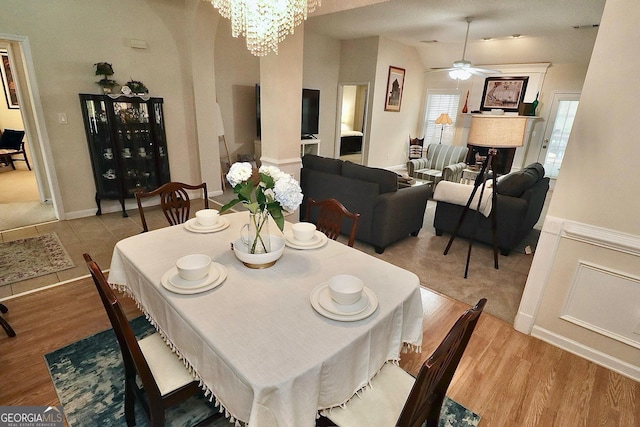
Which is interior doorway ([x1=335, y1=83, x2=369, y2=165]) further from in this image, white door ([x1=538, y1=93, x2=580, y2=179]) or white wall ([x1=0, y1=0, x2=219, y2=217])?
white wall ([x1=0, y1=0, x2=219, y2=217])

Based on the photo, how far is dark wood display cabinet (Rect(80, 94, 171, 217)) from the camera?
3811mm

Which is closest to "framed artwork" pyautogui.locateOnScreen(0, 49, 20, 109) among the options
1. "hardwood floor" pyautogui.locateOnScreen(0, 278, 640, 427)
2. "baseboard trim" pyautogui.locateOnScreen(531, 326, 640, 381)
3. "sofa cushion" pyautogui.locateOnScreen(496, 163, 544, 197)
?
"hardwood floor" pyautogui.locateOnScreen(0, 278, 640, 427)

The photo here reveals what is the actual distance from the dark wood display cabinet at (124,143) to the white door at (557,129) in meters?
7.45

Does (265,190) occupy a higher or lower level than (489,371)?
higher

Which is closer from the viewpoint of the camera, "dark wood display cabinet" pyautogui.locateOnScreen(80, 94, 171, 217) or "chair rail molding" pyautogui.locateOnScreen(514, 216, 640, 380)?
"chair rail molding" pyautogui.locateOnScreen(514, 216, 640, 380)

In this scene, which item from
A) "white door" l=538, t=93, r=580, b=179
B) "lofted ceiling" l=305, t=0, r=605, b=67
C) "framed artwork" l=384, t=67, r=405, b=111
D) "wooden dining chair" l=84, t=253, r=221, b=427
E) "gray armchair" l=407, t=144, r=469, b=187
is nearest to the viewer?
"wooden dining chair" l=84, t=253, r=221, b=427

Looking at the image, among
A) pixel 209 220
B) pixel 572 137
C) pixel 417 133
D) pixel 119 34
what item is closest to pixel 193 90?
A: pixel 119 34

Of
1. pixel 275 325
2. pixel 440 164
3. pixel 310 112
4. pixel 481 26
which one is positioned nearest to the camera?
pixel 275 325

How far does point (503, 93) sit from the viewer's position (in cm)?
717

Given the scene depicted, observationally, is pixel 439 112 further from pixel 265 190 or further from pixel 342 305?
pixel 342 305

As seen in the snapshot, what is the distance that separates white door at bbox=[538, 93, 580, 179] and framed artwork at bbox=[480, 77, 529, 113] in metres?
0.66

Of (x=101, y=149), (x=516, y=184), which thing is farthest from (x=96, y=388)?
(x=516, y=184)

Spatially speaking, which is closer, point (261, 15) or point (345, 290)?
point (345, 290)

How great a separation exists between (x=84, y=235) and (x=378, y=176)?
3291 millimetres
